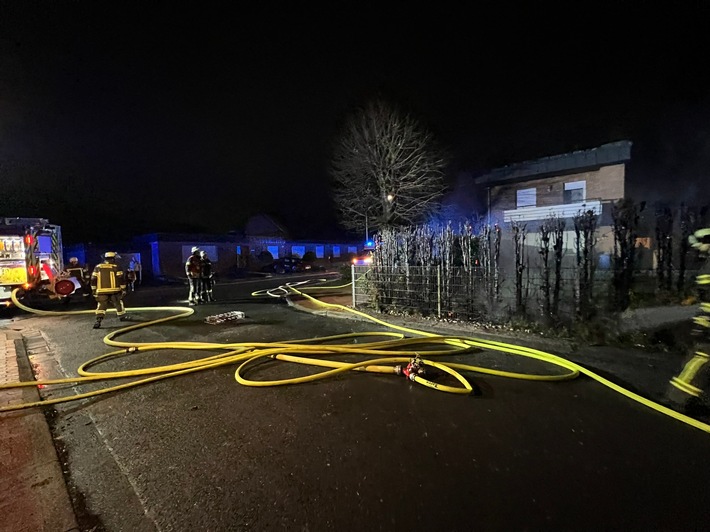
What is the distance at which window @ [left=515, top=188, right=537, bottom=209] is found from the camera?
60.2 feet

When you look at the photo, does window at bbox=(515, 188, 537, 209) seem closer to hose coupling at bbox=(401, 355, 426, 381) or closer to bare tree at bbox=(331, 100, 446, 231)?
bare tree at bbox=(331, 100, 446, 231)

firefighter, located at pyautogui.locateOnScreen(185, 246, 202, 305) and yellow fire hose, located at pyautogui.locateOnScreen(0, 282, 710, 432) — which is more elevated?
firefighter, located at pyautogui.locateOnScreen(185, 246, 202, 305)

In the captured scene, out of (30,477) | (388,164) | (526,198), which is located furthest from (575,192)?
(30,477)

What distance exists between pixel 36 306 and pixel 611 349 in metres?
16.0

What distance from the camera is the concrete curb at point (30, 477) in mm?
2090

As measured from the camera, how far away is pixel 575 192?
17.4m

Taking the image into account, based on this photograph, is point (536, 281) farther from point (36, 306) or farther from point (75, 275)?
point (36, 306)

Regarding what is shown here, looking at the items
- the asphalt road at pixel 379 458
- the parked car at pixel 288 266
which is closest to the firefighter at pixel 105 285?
the asphalt road at pixel 379 458

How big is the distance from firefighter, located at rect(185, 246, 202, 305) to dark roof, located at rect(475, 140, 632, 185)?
15452 millimetres

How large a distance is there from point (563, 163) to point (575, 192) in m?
1.60

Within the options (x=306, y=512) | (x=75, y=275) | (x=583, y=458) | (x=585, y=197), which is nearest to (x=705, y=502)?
(x=583, y=458)

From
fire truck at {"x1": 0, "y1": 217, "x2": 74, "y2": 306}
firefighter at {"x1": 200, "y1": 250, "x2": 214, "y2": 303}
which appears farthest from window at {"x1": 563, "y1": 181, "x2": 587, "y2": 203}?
fire truck at {"x1": 0, "y1": 217, "x2": 74, "y2": 306}

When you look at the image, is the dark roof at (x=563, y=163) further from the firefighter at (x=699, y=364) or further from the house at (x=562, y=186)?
the firefighter at (x=699, y=364)

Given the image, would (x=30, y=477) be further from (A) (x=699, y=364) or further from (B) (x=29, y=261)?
(B) (x=29, y=261)
